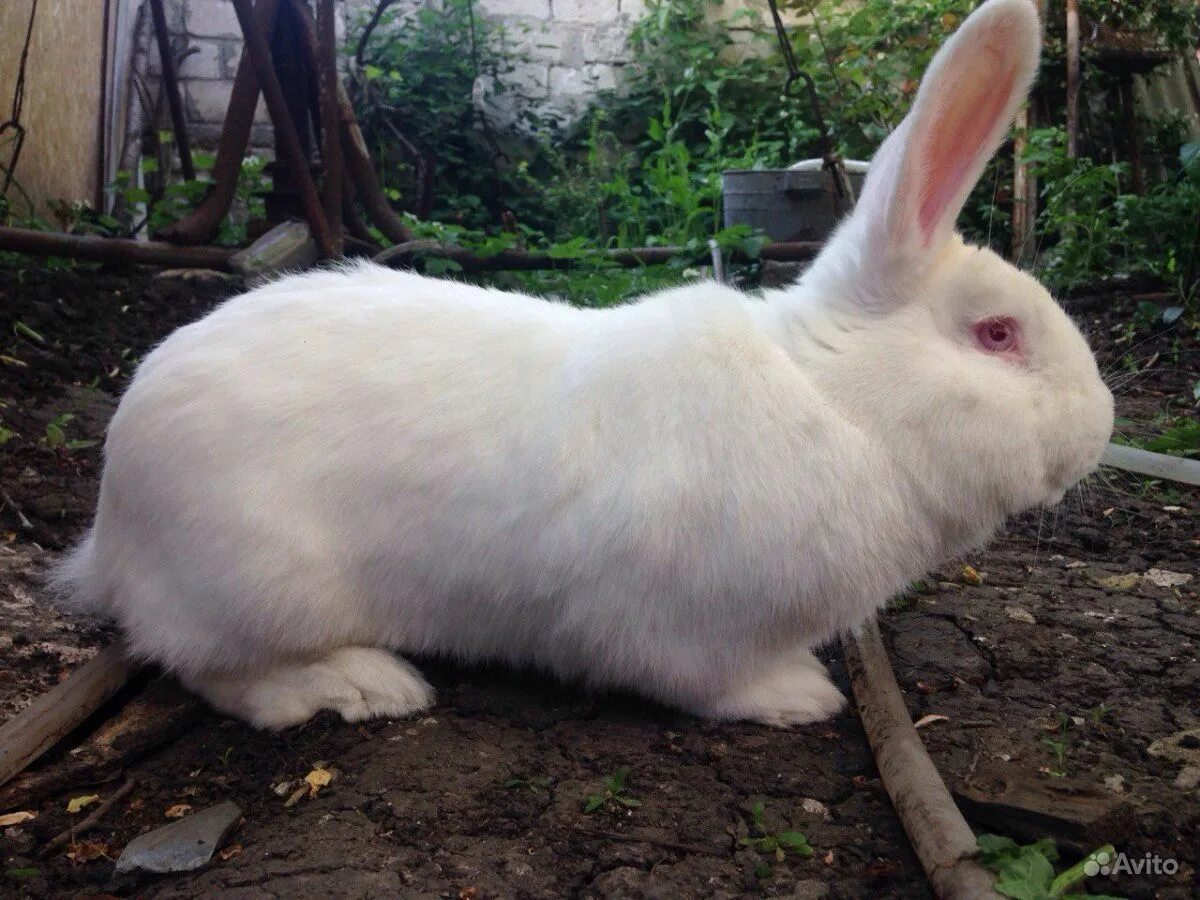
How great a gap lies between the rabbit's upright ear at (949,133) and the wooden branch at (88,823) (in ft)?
5.34

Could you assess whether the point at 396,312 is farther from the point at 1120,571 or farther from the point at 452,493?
the point at 1120,571

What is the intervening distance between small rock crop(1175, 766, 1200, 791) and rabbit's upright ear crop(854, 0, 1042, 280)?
973mm

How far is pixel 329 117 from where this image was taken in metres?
4.02

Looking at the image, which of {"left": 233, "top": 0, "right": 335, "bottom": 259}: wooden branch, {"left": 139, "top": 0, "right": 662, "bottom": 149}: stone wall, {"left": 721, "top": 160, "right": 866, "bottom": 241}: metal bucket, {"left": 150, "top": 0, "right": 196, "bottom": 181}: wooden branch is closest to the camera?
{"left": 233, "top": 0, "right": 335, "bottom": 259}: wooden branch

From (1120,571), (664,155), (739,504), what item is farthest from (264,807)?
(664,155)

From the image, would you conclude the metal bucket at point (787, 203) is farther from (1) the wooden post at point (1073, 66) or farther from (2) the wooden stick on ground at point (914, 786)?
(2) the wooden stick on ground at point (914, 786)

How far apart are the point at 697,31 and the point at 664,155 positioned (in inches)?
98.0

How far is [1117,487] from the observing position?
3.56 metres

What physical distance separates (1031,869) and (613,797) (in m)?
0.66

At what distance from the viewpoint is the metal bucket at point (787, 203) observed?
495 centimetres

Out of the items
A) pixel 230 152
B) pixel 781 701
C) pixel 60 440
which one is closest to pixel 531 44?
pixel 230 152

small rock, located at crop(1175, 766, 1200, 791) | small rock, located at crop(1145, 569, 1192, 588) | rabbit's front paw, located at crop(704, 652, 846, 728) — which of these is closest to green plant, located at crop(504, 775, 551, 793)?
rabbit's front paw, located at crop(704, 652, 846, 728)

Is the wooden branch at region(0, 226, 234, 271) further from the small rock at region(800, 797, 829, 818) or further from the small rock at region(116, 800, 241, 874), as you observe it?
the small rock at region(800, 797, 829, 818)

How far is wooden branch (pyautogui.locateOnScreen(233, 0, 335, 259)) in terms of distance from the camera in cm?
383
